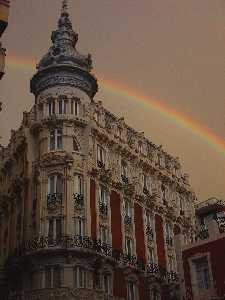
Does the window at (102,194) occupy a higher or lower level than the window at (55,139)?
lower

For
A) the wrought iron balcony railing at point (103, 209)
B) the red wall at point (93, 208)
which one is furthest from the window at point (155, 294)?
the red wall at point (93, 208)

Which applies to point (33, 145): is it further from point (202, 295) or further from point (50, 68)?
point (202, 295)

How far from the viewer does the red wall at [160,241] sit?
5881 centimetres

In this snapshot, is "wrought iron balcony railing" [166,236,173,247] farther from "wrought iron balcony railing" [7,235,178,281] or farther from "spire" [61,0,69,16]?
"spire" [61,0,69,16]

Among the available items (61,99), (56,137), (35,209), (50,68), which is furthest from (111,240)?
(50,68)

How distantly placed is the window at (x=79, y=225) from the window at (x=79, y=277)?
335 cm

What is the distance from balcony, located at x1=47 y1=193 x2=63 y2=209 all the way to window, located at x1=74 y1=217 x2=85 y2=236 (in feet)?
7.31

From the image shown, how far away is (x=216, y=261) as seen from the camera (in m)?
36.9

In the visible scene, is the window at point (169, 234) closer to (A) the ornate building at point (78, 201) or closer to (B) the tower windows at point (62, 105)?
(A) the ornate building at point (78, 201)

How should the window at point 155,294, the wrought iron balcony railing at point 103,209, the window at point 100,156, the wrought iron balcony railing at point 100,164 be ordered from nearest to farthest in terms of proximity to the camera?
the wrought iron balcony railing at point 103,209 < the window at point 155,294 < the wrought iron balcony railing at point 100,164 < the window at point 100,156

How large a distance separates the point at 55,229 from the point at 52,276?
14.2ft

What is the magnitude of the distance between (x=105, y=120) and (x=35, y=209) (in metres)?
13.7

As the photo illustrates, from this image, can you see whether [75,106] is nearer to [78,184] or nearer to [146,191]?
[78,184]

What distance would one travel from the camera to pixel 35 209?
51656mm
